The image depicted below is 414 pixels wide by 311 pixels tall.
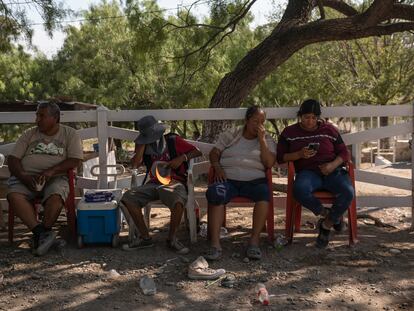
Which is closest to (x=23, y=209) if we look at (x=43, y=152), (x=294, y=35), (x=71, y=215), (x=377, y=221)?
(x=71, y=215)

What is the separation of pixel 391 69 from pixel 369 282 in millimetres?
19417

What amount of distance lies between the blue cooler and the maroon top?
1659 millimetres

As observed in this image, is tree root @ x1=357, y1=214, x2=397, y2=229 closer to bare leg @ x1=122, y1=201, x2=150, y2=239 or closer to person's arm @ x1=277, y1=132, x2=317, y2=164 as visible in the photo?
person's arm @ x1=277, y1=132, x2=317, y2=164

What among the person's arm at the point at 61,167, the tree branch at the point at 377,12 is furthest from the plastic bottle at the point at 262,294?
the tree branch at the point at 377,12

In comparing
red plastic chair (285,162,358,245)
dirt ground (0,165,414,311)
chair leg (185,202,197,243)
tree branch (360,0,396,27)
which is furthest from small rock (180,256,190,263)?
tree branch (360,0,396,27)

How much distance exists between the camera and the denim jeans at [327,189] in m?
4.48

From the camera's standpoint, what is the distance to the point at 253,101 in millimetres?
23750

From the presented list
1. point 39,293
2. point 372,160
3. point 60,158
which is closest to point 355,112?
point 60,158

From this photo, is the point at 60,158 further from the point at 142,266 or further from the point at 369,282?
the point at 369,282

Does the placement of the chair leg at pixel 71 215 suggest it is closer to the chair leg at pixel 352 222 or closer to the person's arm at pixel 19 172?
the person's arm at pixel 19 172

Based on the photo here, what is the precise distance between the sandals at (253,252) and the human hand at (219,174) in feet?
2.32

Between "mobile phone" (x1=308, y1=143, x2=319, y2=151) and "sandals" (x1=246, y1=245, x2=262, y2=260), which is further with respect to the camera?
"mobile phone" (x1=308, y1=143, x2=319, y2=151)

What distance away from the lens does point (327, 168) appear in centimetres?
464

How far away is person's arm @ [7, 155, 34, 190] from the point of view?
15.5 ft
